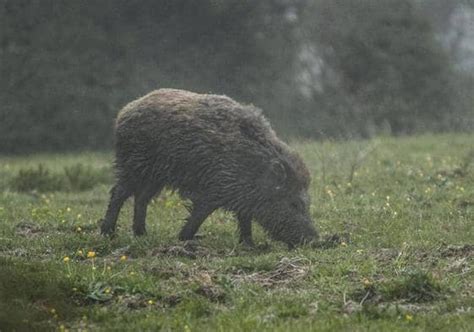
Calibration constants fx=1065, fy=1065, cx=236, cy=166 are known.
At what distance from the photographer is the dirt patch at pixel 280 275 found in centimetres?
982

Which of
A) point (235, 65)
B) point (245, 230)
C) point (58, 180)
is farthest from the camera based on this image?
point (235, 65)

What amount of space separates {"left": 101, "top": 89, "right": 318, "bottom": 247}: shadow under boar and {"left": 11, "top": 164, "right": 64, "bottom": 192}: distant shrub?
6651mm

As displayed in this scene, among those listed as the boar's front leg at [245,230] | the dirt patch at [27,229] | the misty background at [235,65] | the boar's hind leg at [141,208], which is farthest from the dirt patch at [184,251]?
the misty background at [235,65]

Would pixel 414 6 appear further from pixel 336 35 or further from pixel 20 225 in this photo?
pixel 20 225

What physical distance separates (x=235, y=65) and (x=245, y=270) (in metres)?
23.2

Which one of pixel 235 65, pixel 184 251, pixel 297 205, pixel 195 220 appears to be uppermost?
pixel 235 65

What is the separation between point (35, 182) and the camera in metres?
18.9

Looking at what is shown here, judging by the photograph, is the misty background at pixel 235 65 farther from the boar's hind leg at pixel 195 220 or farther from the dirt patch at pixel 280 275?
the dirt patch at pixel 280 275

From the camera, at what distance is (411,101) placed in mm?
33844

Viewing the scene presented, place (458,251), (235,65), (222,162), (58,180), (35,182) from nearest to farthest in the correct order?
(458,251) < (222,162) < (35,182) < (58,180) < (235,65)

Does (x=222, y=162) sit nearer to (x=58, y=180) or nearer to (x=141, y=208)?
(x=141, y=208)

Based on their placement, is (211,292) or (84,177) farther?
(84,177)

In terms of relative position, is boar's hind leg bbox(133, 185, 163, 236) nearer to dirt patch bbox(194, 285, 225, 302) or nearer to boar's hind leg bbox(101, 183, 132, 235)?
boar's hind leg bbox(101, 183, 132, 235)

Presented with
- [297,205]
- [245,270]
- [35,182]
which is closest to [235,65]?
[35,182]
